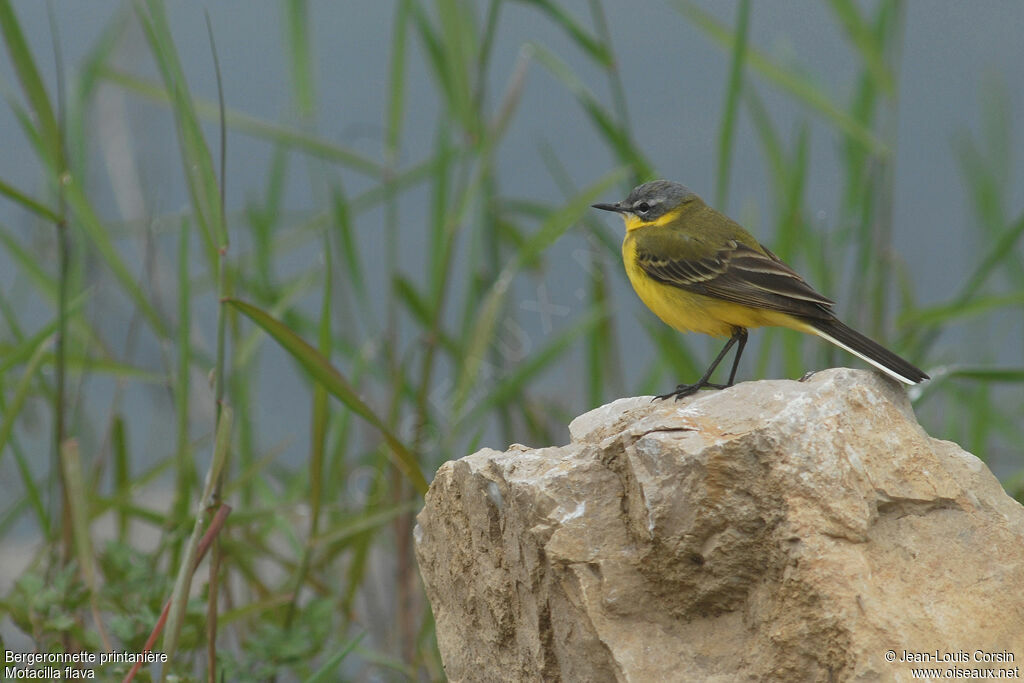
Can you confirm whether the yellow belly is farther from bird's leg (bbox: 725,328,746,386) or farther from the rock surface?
the rock surface

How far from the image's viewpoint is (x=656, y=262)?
3.98 metres

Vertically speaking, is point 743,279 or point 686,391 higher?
point 743,279

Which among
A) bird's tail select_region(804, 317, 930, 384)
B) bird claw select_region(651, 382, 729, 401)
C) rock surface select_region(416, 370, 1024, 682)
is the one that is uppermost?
bird's tail select_region(804, 317, 930, 384)

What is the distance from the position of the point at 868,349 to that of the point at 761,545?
33.7 inches

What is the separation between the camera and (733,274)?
12.3ft

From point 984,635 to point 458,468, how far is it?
4.93 feet

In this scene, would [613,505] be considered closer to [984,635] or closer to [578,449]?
[578,449]

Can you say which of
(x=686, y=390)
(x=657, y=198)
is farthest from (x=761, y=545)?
(x=657, y=198)

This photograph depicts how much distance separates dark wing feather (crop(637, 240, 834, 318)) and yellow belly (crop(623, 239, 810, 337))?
0.13 ft

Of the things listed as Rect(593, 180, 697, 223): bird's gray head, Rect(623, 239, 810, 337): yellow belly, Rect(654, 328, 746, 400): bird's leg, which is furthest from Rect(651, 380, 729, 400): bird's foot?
Rect(593, 180, 697, 223): bird's gray head

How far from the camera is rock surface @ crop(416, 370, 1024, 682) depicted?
2.51 m

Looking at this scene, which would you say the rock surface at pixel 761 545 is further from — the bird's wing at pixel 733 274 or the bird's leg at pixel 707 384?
the bird's wing at pixel 733 274

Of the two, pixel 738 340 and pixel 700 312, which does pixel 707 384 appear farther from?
pixel 738 340

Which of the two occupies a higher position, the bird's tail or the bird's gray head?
the bird's gray head
